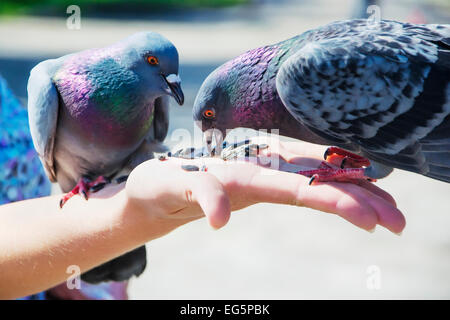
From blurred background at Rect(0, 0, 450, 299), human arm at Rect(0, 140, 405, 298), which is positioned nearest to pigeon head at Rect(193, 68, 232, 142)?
human arm at Rect(0, 140, 405, 298)

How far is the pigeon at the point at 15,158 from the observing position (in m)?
2.80

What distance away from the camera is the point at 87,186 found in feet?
11.3

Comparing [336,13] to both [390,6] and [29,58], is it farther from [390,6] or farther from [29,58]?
[29,58]

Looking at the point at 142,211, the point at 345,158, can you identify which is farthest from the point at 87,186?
the point at 345,158

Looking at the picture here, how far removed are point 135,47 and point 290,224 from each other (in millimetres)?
3791

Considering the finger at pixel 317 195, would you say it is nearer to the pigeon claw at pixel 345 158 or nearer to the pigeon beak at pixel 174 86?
the pigeon claw at pixel 345 158

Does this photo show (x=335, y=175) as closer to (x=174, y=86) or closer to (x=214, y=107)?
(x=214, y=107)

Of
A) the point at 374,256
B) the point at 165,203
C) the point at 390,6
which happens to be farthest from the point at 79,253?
the point at 390,6

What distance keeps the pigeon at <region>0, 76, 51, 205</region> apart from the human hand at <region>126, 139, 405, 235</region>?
72cm

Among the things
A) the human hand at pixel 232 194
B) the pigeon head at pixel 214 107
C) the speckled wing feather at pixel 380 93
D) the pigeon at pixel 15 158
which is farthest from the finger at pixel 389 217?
the pigeon at pixel 15 158

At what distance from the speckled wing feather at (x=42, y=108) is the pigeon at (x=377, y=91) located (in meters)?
1.35

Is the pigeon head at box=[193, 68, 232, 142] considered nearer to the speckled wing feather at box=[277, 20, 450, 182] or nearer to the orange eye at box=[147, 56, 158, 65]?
the orange eye at box=[147, 56, 158, 65]

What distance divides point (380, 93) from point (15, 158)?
1.91m

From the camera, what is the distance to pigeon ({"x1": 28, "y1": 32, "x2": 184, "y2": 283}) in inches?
128
